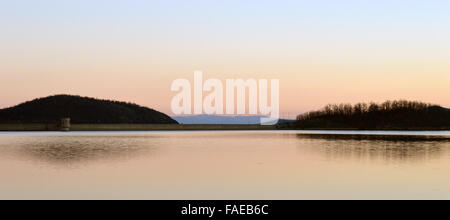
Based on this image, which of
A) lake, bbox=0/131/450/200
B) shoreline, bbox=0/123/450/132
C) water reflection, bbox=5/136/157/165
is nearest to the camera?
lake, bbox=0/131/450/200

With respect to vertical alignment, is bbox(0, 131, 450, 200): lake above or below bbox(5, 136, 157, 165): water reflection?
below

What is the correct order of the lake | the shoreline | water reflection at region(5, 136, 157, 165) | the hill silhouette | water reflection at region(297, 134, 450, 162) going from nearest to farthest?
the lake, water reflection at region(5, 136, 157, 165), water reflection at region(297, 134, 450, 162), the shoreline, the hill silhouette

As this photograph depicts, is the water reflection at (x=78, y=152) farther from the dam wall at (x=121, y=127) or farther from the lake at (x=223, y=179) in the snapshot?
the dam wall at (x=121, y=127)

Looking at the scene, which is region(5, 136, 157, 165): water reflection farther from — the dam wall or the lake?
the dam wall

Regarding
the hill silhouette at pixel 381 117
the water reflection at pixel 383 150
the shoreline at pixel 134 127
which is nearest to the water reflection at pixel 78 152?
the water reflection at pixel 383 150

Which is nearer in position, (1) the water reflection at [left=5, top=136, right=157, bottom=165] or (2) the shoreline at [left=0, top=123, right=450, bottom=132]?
(1) the water reflection at [left=5, top=136, right=157, bottom=165]

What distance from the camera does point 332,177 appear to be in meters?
18.7

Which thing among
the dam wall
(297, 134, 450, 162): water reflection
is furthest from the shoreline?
(297, 134, 450, 162): water reflection

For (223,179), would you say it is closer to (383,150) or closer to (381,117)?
(383,150)

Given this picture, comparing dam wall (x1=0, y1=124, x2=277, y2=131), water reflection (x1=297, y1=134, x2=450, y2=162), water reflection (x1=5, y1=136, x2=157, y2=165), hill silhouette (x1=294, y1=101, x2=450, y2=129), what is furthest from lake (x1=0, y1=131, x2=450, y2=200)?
hill silhouette (x1=294, y1=101, x2=450, y2=129)

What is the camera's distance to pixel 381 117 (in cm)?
18862

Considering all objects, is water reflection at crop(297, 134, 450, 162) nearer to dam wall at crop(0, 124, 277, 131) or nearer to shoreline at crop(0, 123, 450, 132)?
dam wall at crop(0, 124, 277, 131)

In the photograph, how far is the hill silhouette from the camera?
176938mm

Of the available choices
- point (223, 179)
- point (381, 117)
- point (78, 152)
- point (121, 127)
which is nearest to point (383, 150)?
point (223, 179)
